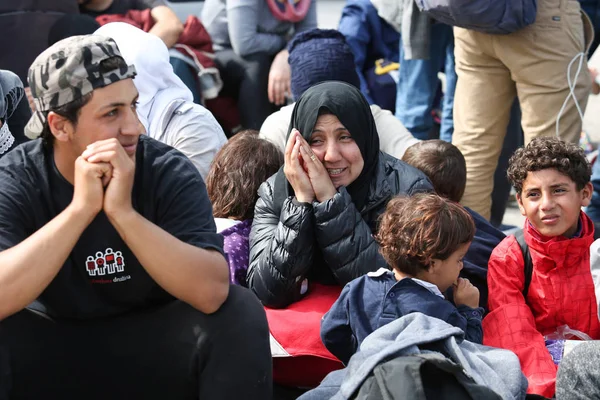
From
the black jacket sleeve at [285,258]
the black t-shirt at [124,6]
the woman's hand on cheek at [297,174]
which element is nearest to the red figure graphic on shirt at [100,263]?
the black jacket sleeve at [285,258]

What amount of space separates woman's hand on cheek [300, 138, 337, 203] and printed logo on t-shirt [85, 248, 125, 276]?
0.87m

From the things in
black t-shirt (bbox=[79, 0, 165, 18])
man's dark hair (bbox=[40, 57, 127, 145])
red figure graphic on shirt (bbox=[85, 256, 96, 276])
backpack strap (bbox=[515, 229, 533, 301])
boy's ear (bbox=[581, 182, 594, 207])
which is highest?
man's dark hair (bbox=[40, 57, 127, 145])

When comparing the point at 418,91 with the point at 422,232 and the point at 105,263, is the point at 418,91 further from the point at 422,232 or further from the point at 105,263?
the point at 105,263

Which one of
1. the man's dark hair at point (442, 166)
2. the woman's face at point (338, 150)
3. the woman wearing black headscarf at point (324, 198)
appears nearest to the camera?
the woman wearing black headscarf at point (324, 198)

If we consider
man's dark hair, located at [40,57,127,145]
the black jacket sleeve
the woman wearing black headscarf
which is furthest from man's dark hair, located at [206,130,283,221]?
man's dark hair, located at [40,57,127,145]

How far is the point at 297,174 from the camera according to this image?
126 inches

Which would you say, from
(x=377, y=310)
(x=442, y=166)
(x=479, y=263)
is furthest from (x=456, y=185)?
(x=377, y=310)

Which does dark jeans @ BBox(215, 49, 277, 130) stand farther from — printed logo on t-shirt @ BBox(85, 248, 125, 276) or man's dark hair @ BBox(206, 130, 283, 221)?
printed logo on t-shirt @ BBox(85, 248, 125, 276)

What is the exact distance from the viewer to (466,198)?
4.62 metres

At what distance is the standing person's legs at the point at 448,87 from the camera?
5336 millimetres

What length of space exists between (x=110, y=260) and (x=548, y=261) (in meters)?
1.54

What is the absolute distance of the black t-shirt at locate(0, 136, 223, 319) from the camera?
258cm

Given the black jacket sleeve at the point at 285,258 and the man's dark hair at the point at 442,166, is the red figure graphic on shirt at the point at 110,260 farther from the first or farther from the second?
the man's dark hair at the point at 442,166

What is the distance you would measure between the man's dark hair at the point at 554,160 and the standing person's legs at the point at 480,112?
1265 millimetres
